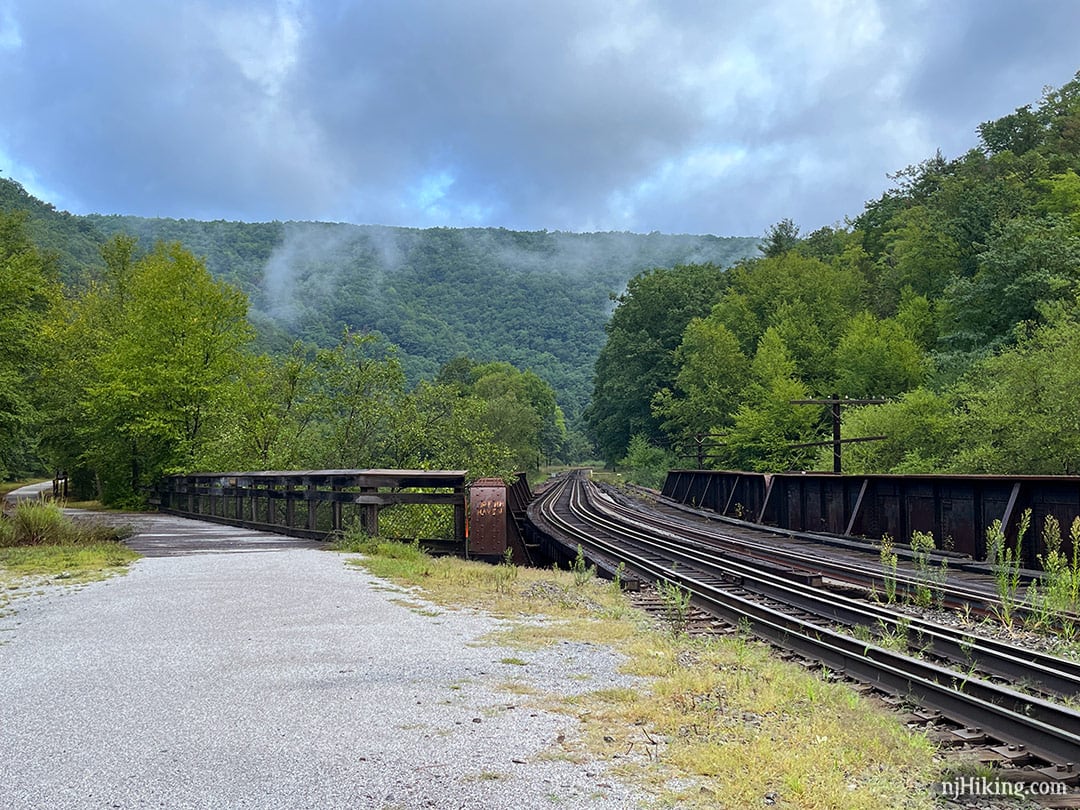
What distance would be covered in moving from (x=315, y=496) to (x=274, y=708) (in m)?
11.1

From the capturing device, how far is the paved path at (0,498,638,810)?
4262 mm

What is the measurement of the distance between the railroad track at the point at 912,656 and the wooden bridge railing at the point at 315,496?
355 cm

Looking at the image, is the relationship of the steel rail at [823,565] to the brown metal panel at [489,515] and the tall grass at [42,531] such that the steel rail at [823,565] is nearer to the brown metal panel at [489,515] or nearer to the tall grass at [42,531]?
the brown metal panel at [489,515]

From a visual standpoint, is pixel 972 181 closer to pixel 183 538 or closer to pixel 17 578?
pixel 183 538

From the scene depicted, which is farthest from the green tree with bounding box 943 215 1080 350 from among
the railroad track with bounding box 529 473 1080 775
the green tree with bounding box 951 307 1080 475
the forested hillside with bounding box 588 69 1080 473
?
the railroad track with bounding box 529 473 1080 775

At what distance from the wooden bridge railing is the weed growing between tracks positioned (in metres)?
5.86

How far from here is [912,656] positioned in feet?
26.7

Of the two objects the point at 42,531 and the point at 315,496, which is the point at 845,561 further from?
the point at 42,531

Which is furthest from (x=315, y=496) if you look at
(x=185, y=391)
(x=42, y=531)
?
(x=185, y=391)

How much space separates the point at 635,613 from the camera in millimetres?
10227

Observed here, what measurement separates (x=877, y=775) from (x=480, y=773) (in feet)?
7.14

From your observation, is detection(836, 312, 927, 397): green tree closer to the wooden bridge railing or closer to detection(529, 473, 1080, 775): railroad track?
detection(529, 473, 1080, 775): railroad track

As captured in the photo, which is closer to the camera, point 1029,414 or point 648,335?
point 1029,414

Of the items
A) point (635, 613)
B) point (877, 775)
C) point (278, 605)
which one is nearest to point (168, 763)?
point (877, 775)
